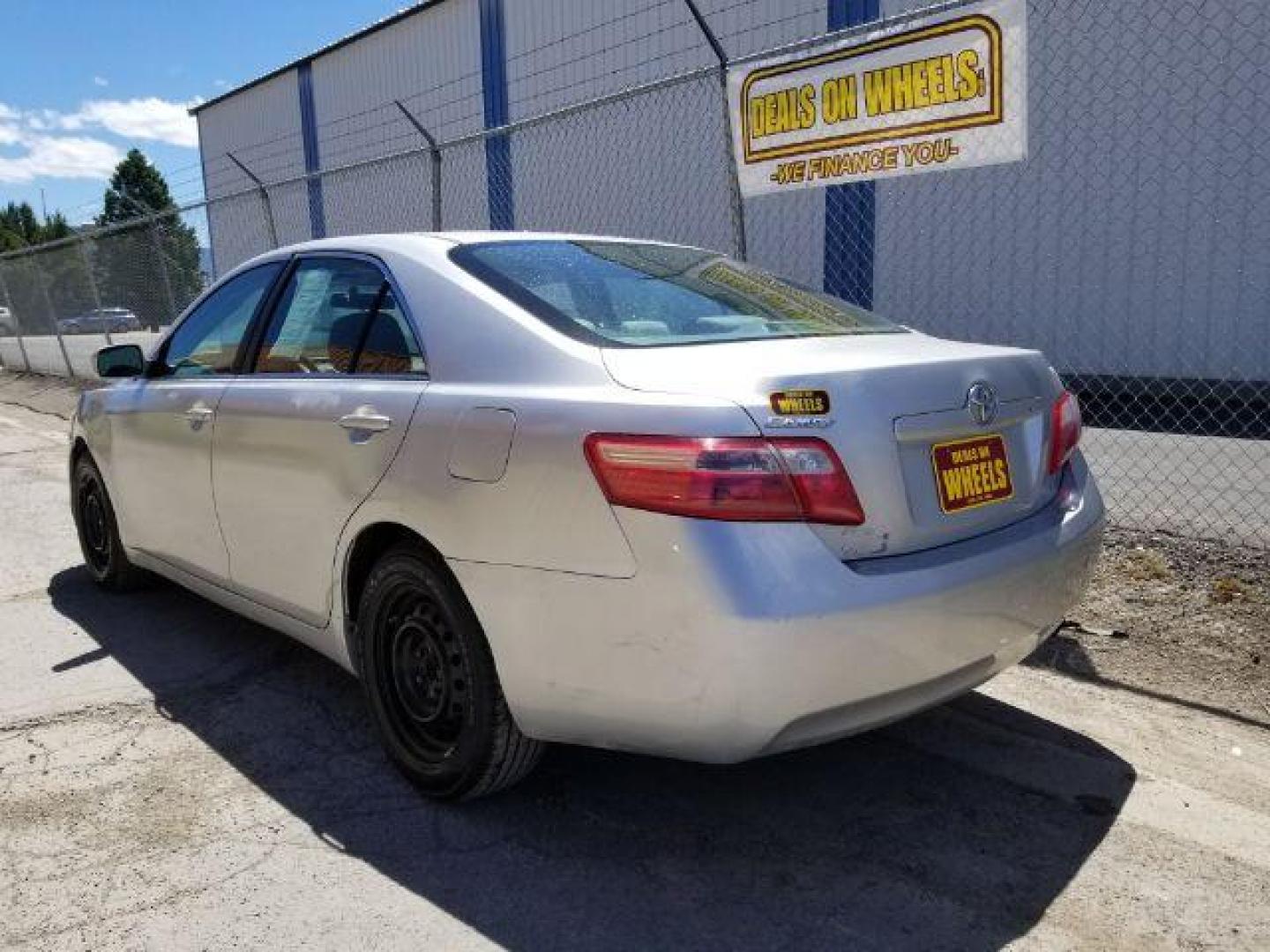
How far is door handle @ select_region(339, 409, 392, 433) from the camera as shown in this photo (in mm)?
2801

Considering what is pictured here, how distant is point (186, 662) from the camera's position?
394cm

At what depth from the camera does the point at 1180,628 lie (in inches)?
153

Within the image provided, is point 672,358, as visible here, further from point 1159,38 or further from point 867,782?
point 1159,38

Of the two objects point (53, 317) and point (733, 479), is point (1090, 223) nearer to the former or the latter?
point (733, 479)

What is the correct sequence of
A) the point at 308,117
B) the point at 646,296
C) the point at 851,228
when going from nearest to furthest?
the point at 646,296 → the point at 851,228 → the point at 308,117

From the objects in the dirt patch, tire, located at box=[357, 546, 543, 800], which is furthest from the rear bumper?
the dirt patch

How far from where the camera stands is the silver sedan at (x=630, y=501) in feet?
7.05

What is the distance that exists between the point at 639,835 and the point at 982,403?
4.56 feet

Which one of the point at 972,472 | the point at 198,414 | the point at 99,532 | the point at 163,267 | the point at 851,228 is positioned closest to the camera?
the point at 972,472

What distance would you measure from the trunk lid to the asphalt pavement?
82 cm

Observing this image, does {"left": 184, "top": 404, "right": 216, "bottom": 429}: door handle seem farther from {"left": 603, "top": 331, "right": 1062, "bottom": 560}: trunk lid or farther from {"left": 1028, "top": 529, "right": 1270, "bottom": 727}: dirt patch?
{"left": 1028, "top": 529, "right": 1270, "bottom": 727}: dirt patch

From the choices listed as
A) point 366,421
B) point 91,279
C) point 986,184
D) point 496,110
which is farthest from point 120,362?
point 496,110

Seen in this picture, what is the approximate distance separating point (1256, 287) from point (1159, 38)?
8.46ft

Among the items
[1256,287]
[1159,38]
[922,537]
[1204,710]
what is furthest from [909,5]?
[922,537]
